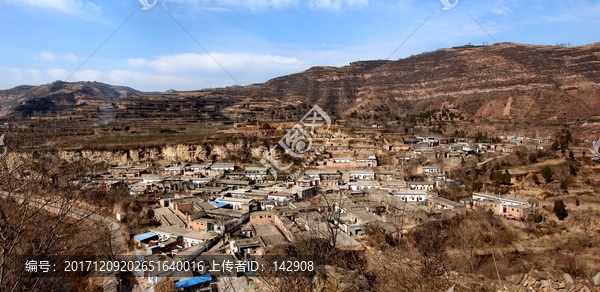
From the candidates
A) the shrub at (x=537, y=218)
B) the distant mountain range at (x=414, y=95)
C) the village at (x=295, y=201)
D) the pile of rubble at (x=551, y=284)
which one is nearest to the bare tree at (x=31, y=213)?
the village at (x=295, y=201)

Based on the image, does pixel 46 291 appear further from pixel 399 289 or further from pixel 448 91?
pixel 448 91

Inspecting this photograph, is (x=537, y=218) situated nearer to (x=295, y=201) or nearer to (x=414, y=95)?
(x=295, y=201)

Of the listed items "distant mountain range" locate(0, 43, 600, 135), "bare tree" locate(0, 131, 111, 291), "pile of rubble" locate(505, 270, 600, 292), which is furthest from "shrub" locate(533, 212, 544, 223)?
"distant mountain range" locate(0, 43, 600, 135)

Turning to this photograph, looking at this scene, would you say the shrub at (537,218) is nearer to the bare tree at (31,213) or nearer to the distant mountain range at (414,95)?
the bare tree at (31,213)

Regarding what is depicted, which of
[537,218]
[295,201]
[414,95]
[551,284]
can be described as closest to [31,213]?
[551,284]

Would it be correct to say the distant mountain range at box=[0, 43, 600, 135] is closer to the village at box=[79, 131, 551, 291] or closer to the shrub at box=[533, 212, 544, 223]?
the village at box=[79, 131, 551, 291]

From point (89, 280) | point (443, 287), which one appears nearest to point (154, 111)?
point (89, 280)
